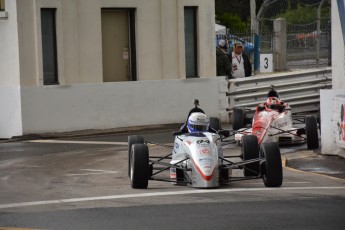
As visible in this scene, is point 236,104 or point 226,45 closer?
point 236,104

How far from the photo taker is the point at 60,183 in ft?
51.6

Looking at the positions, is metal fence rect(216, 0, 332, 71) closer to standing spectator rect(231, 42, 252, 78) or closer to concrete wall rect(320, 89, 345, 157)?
standing spectator rect(231, 42, 252, 78)

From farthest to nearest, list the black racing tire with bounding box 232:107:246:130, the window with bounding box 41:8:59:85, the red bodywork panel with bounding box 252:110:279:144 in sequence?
the window with bounding box 41:8:59:85, the black racing tire with bounding box 232:107:246:130, the red bodywork panel with bounding box 252:110:279:144

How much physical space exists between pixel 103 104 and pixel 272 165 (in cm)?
1056

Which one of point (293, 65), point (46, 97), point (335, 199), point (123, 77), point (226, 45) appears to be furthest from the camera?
point (293, 65)

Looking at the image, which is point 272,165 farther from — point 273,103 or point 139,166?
point 273,103

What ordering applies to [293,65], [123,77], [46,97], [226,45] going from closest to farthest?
[46,97]
[123,77]
[226,45]
[293,65]

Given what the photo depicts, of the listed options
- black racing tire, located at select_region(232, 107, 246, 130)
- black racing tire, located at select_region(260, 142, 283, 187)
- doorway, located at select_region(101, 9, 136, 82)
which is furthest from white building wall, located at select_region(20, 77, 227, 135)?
black racing tire, located at select_region(260, 142, 283, 187)

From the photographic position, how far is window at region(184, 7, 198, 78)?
26531 millimetres

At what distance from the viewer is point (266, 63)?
2880 cm

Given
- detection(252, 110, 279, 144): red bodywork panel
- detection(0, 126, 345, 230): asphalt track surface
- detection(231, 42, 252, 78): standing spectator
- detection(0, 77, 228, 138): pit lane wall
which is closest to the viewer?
detection(0, 126, 345, 230): asphalt track surface

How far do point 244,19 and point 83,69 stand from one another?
43.2 metres

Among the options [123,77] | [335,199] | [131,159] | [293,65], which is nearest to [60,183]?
[131,159]

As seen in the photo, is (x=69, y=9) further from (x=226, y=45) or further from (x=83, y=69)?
(x=226, y=45)
